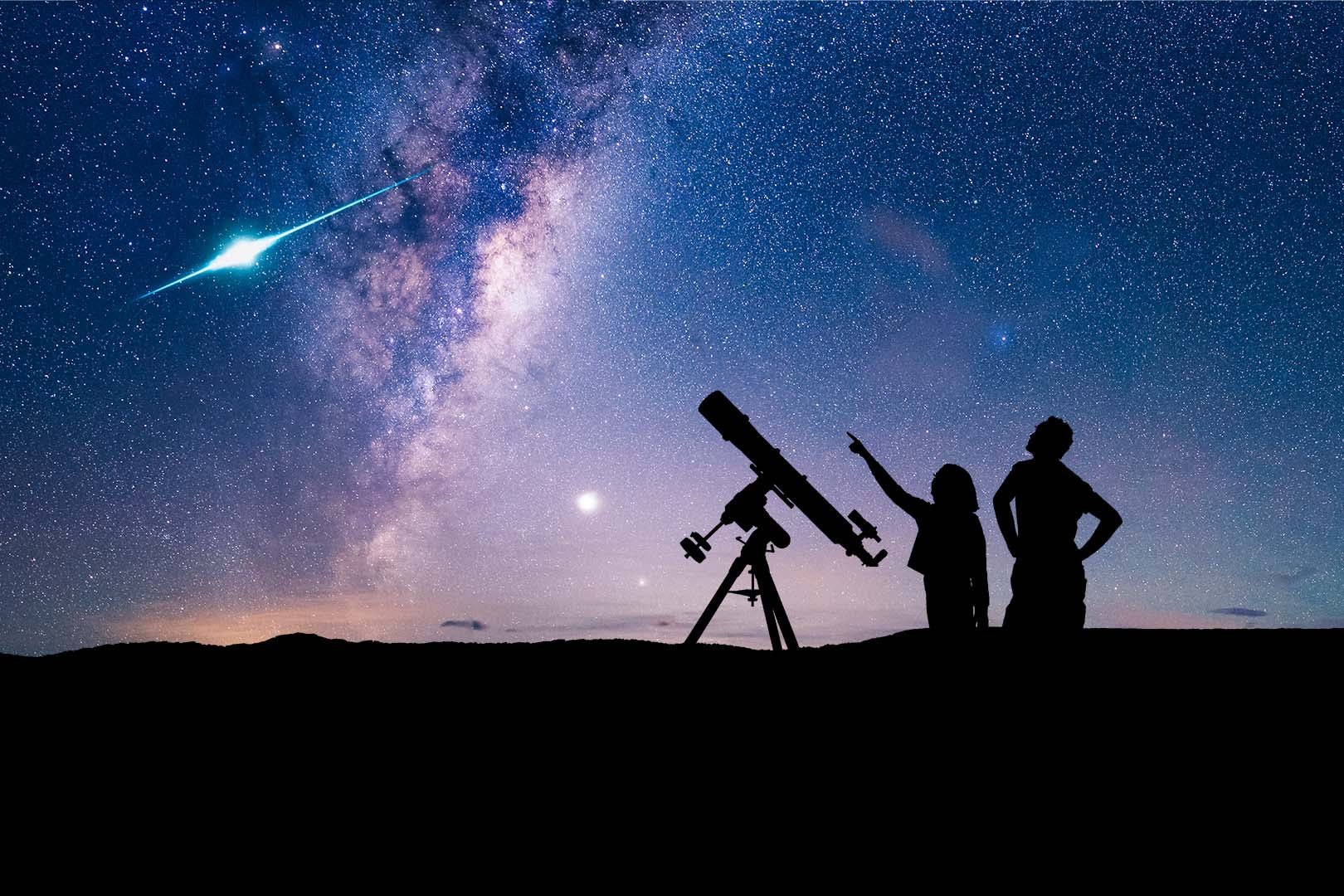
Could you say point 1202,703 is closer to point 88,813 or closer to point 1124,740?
point 1124,740

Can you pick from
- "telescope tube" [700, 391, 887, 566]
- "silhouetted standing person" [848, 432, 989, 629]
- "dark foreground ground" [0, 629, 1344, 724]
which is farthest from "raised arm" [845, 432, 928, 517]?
"telescope tube" [700, 391, 887, 566]

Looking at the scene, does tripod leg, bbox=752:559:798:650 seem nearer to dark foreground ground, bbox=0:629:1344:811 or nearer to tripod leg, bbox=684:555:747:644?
tripod leg, bbox=684:555:747:644

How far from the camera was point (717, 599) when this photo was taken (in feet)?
22.6

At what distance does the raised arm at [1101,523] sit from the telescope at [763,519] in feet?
11.1

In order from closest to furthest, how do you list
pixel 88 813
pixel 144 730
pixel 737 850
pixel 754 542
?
pixel 737 850
pixel 88 813
pixel 144 730
pixel 754 542

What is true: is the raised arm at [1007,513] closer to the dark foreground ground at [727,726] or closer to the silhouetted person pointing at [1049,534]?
the silhouetted person pointing at [1049,534]

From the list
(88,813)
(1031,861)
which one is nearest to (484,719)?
(88,813)

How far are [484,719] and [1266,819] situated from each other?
127 inches

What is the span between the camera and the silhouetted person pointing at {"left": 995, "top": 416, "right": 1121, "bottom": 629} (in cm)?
409

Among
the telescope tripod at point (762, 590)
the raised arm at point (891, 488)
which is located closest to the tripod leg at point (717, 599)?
the telescope tripod at point (762, 590)

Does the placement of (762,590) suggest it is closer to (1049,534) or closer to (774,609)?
(774,609)

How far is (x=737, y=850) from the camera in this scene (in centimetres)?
248

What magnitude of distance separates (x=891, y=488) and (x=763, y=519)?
1.98 m

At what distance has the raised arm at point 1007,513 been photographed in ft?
13.9
